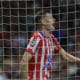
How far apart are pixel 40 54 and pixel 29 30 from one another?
118 centimetres

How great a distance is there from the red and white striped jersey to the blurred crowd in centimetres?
84

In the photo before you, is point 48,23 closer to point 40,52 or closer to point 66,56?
point 40,52

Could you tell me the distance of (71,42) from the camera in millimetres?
4430

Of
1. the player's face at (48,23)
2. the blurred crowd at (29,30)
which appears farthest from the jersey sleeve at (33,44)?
the blurred crowd at (29,30)

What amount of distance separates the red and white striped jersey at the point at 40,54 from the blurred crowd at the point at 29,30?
84cm

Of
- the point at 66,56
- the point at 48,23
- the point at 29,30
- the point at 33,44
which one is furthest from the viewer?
the point at 29,30

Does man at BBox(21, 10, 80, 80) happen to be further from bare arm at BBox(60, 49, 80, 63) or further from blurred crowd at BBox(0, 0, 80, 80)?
blurred crowd at BBox(0, 0, 80, 80)

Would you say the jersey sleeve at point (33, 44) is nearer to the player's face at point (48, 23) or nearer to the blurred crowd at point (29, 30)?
the player's face at point (48, 23)

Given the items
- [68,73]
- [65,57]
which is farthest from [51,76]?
[65,57]

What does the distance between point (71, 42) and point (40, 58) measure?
3.85 feet

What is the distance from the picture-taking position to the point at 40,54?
3289 mm


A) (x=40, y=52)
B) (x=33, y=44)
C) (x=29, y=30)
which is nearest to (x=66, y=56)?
(x=40, y=52)

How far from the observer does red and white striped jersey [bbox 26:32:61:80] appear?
3219 millimetres

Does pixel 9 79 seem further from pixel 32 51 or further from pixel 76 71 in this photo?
pixel 32 51
